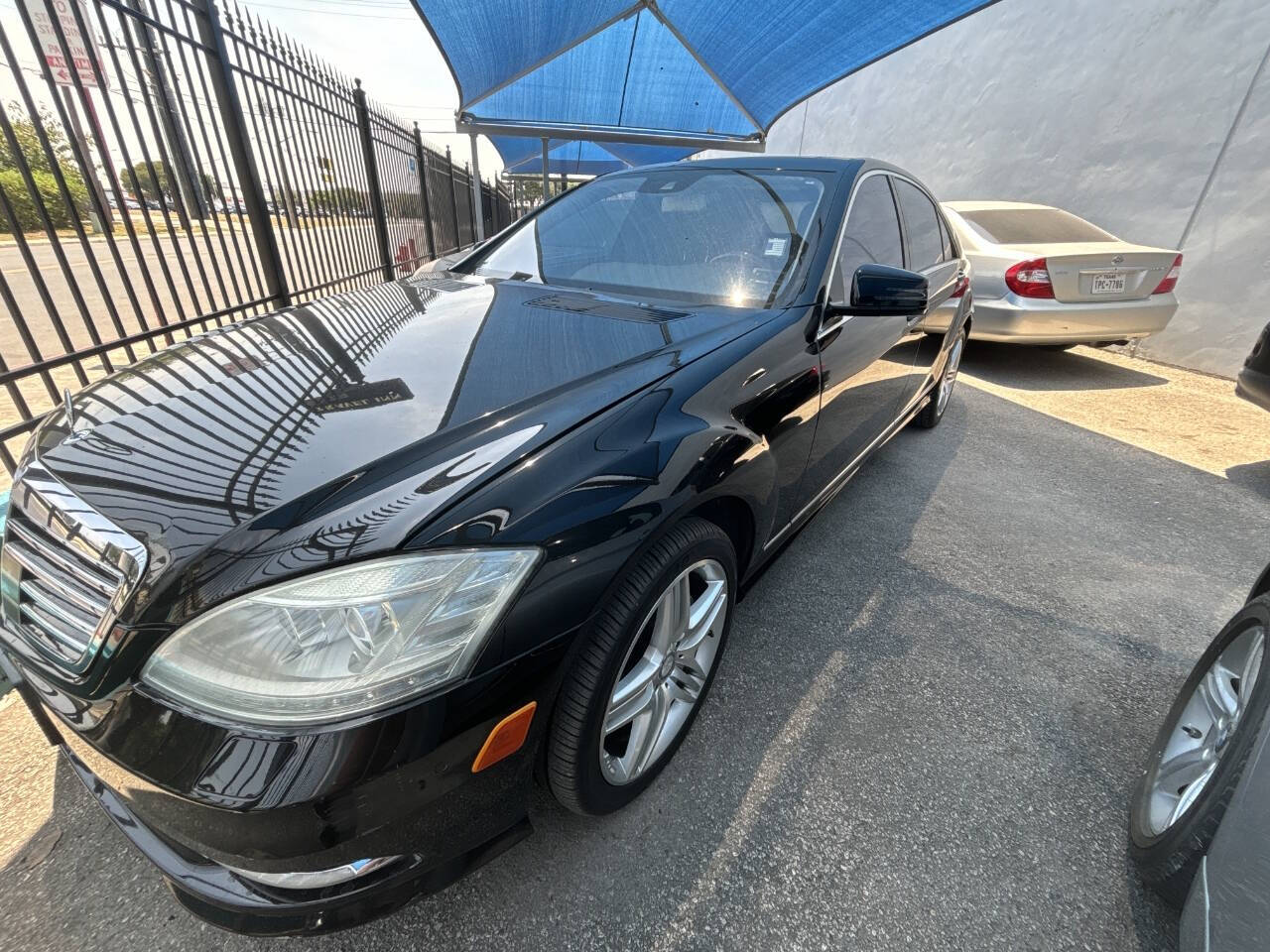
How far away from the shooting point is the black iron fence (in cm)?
231

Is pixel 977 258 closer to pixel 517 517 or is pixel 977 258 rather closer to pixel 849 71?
pixel 849 71

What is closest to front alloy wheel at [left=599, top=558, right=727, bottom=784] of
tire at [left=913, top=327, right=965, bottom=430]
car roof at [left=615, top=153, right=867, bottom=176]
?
car roof at [left=615, top=153, right=867, bottom=176]

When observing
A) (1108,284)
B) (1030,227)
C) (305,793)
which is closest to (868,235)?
(305,793)

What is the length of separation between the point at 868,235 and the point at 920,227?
1.00 meters

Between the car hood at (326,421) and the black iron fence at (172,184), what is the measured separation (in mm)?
1179

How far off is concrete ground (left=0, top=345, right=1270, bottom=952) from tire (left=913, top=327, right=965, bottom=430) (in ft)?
3.96

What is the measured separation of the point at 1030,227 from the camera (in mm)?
5613

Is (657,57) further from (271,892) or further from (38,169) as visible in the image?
(271,892)

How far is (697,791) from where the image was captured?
1596 millimetres

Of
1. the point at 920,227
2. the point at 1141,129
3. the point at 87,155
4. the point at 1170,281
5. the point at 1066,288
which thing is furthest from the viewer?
the point at 1141,129

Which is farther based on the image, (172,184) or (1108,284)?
(1108,284)

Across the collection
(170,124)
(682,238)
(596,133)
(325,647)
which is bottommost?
(325,647)

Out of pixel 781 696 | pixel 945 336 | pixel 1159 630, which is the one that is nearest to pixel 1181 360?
pixel 945 336

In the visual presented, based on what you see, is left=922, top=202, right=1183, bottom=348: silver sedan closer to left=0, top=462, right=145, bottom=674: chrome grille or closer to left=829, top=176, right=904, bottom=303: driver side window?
left=829, top=176, right=904, bottom=303: driver side window
